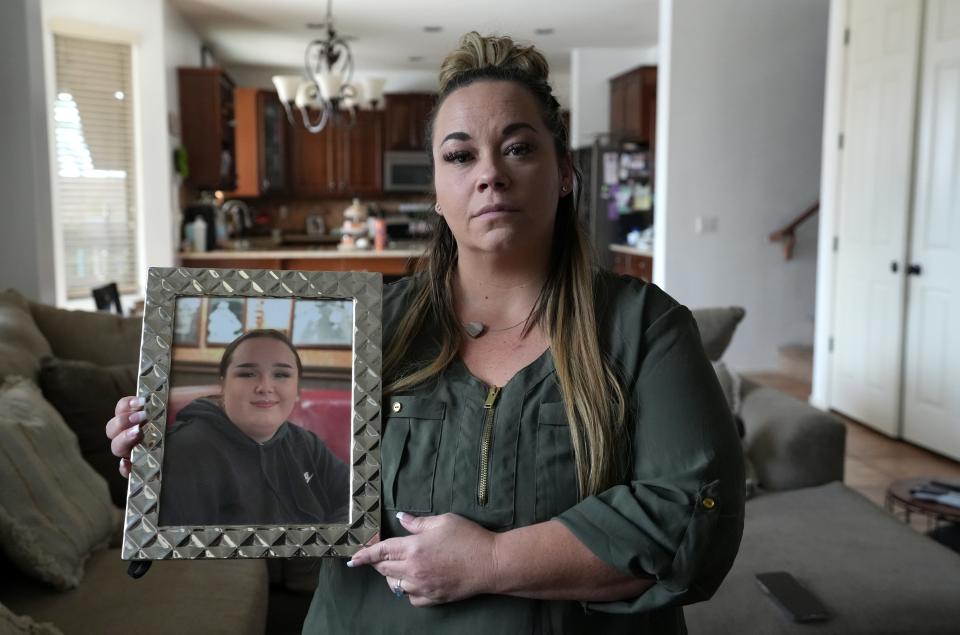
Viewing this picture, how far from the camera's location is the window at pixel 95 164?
5.18 meters

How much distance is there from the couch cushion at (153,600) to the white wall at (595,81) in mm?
7053

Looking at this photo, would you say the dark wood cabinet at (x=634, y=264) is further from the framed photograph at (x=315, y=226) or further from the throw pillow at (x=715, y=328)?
the framed photograph at (x=315, y=226)

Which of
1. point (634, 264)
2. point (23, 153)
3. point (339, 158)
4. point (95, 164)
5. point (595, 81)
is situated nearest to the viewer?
point (23, 153)

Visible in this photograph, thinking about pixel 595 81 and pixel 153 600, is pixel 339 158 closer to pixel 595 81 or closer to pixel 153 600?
pixel 595 81

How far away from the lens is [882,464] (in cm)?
431

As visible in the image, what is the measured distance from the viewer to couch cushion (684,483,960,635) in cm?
195

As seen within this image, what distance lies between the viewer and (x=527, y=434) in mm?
1069

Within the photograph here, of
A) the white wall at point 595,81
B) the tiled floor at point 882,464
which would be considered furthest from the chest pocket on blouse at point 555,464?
the white wall at point 595,81

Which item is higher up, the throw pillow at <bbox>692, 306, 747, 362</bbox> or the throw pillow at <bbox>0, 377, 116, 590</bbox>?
the throw pillow at <bbox>692, 306, 747, 362</bbox>

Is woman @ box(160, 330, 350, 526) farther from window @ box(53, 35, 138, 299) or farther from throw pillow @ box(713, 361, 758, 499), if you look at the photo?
window @ box(53, 35, 138, 299)

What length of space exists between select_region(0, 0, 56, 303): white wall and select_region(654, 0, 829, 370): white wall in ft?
13.0

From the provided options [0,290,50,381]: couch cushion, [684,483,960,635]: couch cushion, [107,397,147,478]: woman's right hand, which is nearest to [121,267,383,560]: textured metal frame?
[107,397,147,478]: woman's right hand

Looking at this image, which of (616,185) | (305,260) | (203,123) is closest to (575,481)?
(305,260)

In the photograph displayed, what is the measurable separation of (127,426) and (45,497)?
3.08ft
